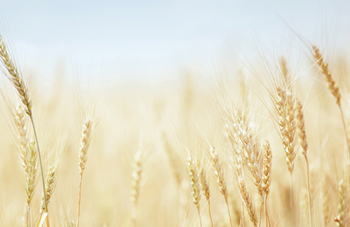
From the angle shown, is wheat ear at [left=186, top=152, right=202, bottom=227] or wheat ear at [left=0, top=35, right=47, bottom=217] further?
wheat ear at [left=186, top=152, right=202, bottom=227]

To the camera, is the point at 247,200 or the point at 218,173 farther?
the point at 218,173

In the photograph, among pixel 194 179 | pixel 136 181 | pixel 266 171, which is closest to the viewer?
pixel 266 171

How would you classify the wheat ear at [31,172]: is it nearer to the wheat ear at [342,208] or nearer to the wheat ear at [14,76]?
the wheat ear at [14,76]

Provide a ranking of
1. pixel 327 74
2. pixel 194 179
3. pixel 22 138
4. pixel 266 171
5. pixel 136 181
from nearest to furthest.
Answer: pixel 266 171 → pixel 22 138 → pixel 194 179 → pixel 327 74 → pixel 136 181

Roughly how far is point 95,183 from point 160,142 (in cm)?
89

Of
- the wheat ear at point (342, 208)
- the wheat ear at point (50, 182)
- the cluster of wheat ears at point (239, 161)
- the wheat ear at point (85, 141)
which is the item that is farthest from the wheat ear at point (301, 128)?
the wheat ear at point (50, 182)

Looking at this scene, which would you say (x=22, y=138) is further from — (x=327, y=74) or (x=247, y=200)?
(x=327, y=74)

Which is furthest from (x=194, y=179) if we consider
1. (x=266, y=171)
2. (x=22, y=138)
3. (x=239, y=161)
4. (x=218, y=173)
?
(x=22, y=138)

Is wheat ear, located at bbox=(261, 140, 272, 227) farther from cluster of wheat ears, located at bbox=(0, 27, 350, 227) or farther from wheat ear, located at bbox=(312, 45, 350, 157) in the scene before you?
wheat ear, located at bbox=(312, 45, 350, 157)

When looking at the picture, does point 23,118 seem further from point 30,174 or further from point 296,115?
point 296,115

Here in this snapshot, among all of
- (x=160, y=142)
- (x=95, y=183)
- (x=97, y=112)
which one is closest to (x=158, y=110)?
(x=160, y=142)

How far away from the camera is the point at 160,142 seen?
100 inches

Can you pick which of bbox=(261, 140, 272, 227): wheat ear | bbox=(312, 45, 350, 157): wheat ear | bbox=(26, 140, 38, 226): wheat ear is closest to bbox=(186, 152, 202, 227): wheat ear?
bbox=(261, 140, 272, 227): wheat ear

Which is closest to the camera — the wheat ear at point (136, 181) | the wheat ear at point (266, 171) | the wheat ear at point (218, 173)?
the wheat ear at point (266, 171)
